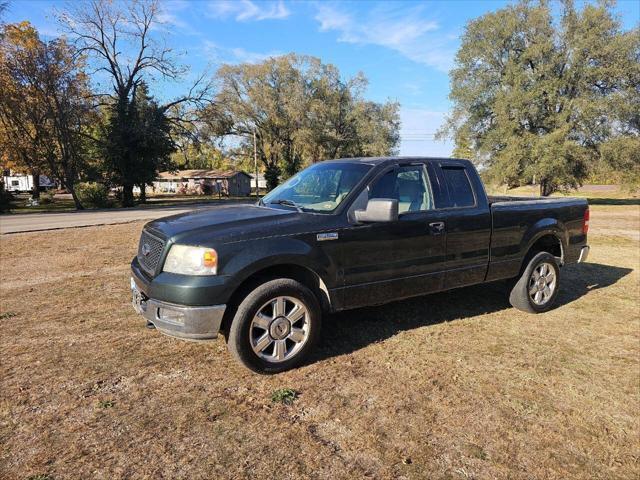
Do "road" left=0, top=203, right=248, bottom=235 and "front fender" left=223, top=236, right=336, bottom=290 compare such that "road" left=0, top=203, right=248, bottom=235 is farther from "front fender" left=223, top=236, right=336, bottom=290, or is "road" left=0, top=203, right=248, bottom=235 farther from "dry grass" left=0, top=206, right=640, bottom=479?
"front fender" left=223, top=236, right=336, bottom=290

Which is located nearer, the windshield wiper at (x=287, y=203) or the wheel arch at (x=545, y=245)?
the windshield wiper at (x=287, y=203)

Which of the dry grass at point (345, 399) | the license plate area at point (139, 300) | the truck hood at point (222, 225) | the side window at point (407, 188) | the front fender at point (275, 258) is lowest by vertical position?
the dry grass at point (345, 399)

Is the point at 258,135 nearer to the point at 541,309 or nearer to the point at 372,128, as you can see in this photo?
the point at 372,128

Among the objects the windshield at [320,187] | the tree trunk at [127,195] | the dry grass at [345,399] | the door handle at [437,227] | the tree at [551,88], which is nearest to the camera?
the dry grass at [345,399]

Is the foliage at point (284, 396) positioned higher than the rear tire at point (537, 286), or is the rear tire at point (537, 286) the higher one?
the rear tire at point (537, 286)

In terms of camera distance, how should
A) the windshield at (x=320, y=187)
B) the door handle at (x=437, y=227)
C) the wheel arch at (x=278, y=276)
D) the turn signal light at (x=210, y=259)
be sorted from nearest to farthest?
the turn signal light at (x=210, y=259) → the wheel arch at (x=278, y=276) → the windshield at (x=320, y=187) → the door handle at (x=437, y=227)

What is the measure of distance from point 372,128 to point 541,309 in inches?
1999

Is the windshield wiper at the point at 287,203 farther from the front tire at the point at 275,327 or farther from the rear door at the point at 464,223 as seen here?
the rear door at the point at 464,223

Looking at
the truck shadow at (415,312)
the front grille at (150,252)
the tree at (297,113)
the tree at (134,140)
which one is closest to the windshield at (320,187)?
the front grille at (150,252)

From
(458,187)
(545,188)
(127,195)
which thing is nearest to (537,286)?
(458,187)

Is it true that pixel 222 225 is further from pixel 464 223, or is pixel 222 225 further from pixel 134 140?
pixel 134 140

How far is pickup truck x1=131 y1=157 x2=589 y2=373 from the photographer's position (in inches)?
142

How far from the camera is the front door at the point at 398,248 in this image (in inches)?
165

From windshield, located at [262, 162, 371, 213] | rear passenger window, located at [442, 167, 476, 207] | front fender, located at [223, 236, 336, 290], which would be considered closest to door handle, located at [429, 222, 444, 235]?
rear passenger window, located at [442, 167, 476, 207]
